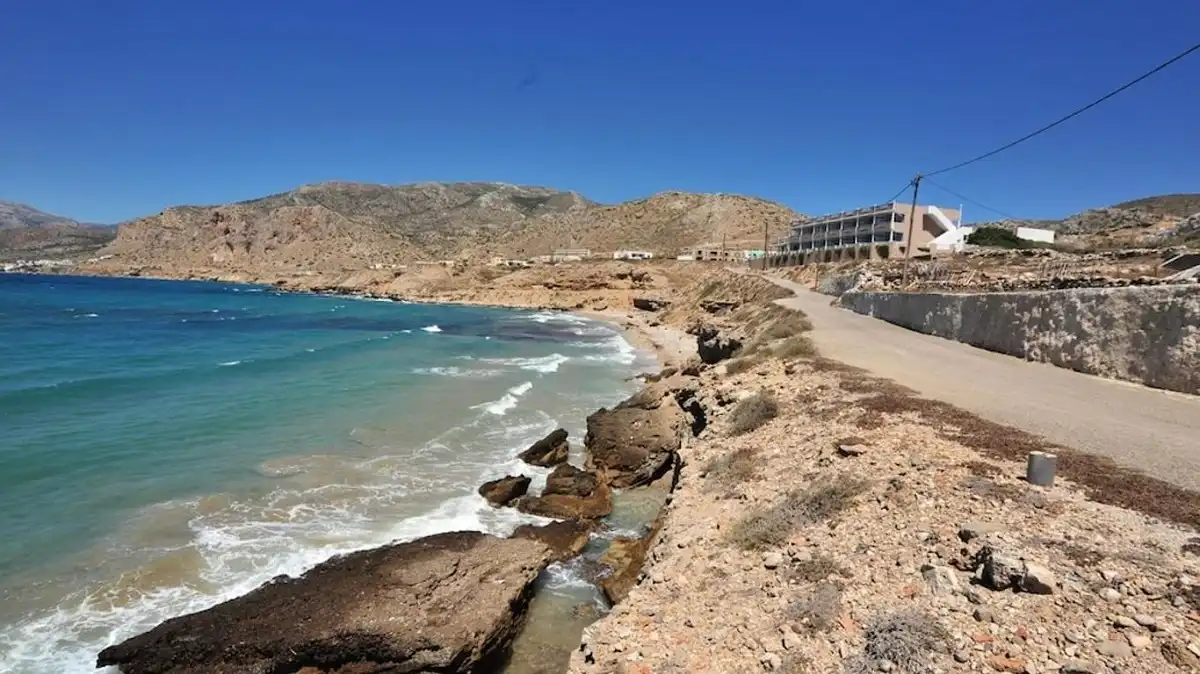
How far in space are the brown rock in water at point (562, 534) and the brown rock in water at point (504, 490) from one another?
129 cm

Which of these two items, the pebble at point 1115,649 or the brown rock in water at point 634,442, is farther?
the brown rock in water at point 634,442

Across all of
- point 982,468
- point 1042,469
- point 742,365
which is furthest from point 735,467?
point 742,365

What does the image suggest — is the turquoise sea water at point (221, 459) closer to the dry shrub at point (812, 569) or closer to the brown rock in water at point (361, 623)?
the brown rock in water at point (361, 623)

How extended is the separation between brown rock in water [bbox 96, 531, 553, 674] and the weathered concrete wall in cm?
1149

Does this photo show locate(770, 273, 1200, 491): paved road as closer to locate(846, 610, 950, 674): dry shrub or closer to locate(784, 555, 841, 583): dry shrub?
locate(784, 555, 841, 583): dry shrub

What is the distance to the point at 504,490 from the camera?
1381cm

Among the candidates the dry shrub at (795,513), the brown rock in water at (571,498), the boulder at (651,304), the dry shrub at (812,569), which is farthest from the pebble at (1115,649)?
the boulder at (651,304)

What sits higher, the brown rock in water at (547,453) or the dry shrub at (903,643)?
the dry shrub at (903,643)

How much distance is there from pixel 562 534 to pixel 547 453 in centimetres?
493

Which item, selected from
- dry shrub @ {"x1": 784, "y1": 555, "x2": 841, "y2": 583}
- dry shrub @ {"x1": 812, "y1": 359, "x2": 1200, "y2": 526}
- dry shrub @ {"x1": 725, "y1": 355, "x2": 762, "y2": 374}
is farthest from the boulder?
dry shrub @ {"x1": 784, "y1": 555, "x2": 841, "y2": 583}

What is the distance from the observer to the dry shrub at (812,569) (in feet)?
18.7

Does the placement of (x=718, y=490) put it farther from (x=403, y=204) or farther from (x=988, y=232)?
(x=403, y=204)

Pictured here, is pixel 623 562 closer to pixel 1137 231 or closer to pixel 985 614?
pixel 985 614

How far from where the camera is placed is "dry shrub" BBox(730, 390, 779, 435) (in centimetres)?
1129
